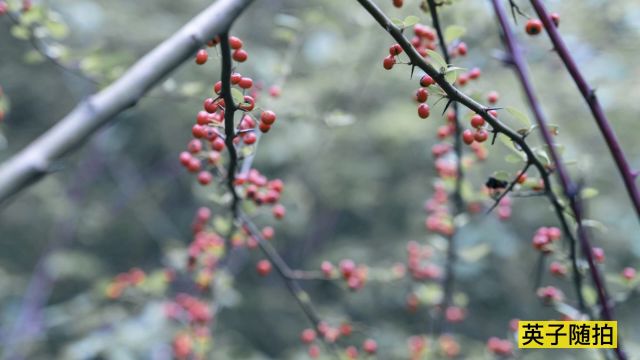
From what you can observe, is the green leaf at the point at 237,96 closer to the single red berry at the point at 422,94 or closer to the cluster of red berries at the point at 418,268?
the single red berry at the point at 422,94

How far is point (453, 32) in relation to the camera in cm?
100

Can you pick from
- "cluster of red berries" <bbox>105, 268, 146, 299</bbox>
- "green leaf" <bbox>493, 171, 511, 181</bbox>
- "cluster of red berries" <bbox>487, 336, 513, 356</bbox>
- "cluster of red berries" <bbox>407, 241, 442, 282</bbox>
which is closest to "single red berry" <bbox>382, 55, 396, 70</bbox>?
"green leaf" <bbox>493, 171, 511, 181</bbox>

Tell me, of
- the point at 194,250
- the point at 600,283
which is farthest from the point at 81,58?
the point at 600,283

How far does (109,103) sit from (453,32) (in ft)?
2.03

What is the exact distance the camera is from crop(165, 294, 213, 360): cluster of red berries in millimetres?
1674

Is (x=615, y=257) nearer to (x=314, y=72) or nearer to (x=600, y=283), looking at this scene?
(x=314, y=72)

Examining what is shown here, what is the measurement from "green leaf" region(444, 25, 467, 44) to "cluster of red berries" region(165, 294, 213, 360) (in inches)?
37.9

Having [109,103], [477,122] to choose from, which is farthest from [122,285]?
[109,103]

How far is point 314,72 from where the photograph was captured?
348 centimetres

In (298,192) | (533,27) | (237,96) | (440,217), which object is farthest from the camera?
(298,192)

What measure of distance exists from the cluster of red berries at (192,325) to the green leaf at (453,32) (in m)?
0.96

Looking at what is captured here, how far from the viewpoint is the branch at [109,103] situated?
0.49 meters

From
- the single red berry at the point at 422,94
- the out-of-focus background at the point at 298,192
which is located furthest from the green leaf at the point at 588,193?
the out-of-focus background at the point at 298,192

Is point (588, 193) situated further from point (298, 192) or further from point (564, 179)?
point (298, 192)
